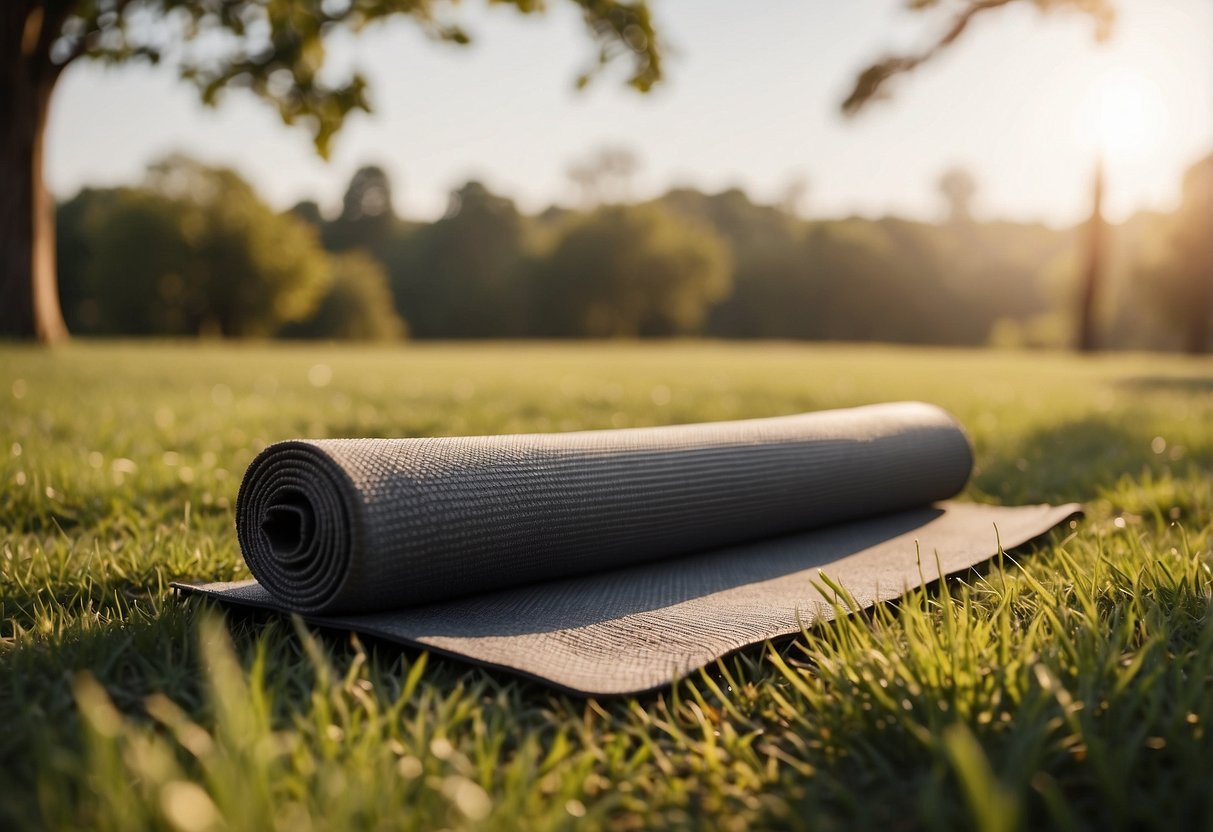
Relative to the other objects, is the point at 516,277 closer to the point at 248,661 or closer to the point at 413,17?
the point at 413,17

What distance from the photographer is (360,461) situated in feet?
7.15

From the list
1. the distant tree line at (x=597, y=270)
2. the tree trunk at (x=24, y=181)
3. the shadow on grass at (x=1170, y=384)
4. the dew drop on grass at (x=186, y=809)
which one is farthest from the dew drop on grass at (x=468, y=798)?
the distant tree line at (x=597, y=270)

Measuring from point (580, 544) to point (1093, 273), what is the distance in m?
28.3

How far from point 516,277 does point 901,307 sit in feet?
95.4

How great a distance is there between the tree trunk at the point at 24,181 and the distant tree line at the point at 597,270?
33867 mm

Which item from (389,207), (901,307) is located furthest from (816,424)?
(389,207)

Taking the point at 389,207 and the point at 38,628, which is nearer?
the point at 38,628

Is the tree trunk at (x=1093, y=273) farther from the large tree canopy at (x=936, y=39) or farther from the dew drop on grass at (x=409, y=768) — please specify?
the dew drop on grass at (x=409, y=768)

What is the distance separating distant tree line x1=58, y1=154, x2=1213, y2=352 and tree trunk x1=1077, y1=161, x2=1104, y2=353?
439 inches

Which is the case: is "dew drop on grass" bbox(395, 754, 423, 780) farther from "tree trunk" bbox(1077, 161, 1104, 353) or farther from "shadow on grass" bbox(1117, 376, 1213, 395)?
"tree trunk" bbox(1077, 161, 1104, 353)

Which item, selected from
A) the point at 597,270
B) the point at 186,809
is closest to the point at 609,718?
the point at 186,809

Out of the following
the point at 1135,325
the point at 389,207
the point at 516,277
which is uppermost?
the point at 389,207

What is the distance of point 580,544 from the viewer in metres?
2.55

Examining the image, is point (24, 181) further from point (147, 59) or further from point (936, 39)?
point (936, 39)
